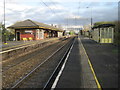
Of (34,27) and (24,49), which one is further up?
(34,27)

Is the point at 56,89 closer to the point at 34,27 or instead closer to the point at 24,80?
the point at 24,80

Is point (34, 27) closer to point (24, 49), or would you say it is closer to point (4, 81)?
point (24, 49)

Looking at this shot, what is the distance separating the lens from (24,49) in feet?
55.4

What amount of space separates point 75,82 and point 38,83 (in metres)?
1.61

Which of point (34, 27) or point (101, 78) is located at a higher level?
point (34, 27)

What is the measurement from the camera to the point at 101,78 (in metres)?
6.28

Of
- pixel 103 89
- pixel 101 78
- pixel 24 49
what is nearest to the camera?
pixel 103 89

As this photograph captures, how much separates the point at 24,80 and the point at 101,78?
3533 millimetres

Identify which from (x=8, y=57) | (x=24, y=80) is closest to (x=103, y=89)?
(x=24, y=80)

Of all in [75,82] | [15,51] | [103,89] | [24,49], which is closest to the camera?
[103,89]

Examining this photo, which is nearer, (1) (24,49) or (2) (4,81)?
(2) (4,81)

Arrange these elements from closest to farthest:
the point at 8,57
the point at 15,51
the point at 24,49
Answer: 1. the point at 8,57
2. the point at 15,51
3. the point at 24,49

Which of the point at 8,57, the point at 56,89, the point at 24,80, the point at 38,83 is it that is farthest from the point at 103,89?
the point at 8,57

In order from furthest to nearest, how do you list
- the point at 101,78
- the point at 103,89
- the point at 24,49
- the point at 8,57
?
the point at 24,49, the point at 8,57, the point at 101,78, the point at 103,89
